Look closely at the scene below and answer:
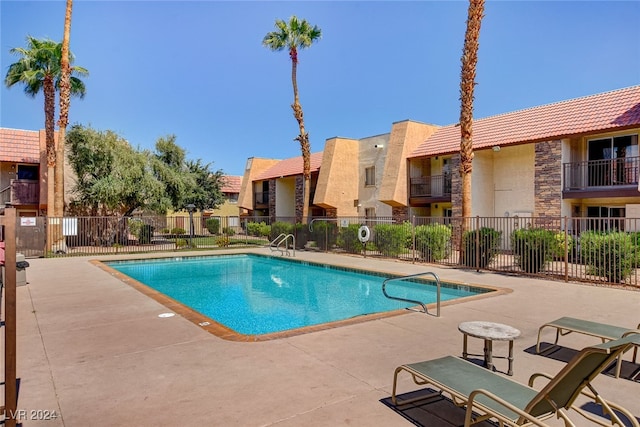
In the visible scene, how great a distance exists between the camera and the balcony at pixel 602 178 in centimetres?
1602

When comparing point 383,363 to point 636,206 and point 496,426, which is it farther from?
point 636,206

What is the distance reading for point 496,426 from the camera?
3.44 m

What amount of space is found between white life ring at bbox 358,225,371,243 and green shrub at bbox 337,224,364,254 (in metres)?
1.05

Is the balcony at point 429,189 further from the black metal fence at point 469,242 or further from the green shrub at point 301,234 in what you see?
the green shrub at point 301,234

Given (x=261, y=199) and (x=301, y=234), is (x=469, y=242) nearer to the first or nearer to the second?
(x=301, y=234)

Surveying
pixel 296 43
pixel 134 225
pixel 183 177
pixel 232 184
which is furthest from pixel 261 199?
pixel 296 43

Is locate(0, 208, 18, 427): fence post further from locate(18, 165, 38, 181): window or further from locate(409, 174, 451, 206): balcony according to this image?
locate(18, 165, 38, 181): window

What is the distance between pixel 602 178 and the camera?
17.1 metres

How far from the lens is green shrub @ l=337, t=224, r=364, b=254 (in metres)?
19.7

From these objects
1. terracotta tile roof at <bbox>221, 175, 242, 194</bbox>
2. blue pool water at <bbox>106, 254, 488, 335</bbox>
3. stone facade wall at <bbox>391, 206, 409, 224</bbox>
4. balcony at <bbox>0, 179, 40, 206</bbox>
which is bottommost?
blue pool water at <bbox>106, 254, 488, 335</bbox>

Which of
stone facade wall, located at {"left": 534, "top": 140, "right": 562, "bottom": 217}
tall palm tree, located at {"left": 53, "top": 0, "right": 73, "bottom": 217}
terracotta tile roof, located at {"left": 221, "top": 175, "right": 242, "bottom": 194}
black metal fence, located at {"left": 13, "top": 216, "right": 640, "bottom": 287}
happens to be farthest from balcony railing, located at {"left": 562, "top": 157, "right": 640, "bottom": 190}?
terracotta tile roof, located at {"left": 221, "top": 175, "right": 242, "bottom": 194}

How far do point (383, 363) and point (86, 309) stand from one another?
20.5 feet

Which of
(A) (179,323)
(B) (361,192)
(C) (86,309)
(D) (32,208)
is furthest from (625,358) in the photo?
(D) (32,208)

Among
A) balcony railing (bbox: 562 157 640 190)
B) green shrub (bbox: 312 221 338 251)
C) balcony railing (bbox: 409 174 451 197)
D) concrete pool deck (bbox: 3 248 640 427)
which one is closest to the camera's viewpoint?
concrete pool deck (bbox: 3 248 640 427)
